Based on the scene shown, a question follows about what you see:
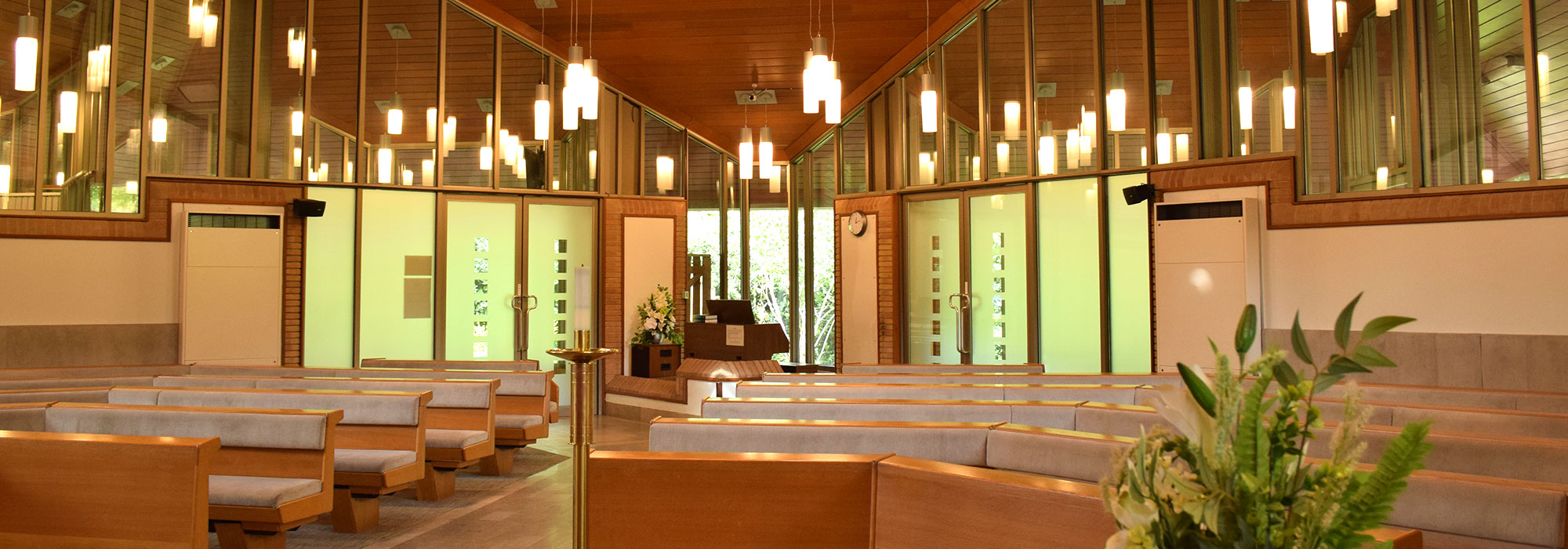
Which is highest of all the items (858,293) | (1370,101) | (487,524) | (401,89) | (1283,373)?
(401,89)

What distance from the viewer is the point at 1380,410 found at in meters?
3.41

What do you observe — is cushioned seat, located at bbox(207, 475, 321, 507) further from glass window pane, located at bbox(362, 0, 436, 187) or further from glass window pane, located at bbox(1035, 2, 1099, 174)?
glass window pane, located at bbox(1035, 2, 1099, 174)

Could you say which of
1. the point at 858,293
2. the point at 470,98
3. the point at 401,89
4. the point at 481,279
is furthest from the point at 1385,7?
the point at 401,89

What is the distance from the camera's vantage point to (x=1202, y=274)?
→ 24.9 ft

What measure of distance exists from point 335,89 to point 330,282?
1.79 m

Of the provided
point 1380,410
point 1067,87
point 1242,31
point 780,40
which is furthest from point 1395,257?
point 780,40

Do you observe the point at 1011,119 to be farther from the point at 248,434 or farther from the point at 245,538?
the point at 245,538

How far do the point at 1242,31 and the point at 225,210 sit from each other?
8469mm

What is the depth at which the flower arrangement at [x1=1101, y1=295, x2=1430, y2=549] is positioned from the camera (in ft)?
2.86

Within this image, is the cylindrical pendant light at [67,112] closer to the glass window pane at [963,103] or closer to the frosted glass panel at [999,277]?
the glass window pane at [963,103]

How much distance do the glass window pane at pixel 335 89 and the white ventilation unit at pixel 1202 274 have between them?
7187 mm

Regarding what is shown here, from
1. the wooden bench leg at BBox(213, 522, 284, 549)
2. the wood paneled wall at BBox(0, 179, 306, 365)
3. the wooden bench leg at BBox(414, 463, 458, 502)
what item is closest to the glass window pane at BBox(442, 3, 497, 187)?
A: the wood paneled wall at BBox(0, 179, 306, 365)

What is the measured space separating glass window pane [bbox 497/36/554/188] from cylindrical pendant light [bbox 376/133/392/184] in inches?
40.7

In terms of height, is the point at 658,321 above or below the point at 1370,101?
below
